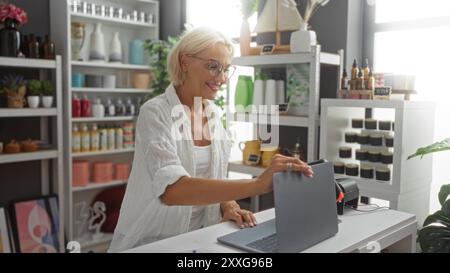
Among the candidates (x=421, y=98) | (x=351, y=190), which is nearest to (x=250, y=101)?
(x=421, y=98)

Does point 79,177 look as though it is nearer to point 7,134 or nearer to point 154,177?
point 7,134

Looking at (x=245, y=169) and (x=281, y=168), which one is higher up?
(x=281, y=168)

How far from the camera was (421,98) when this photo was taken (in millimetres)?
2566

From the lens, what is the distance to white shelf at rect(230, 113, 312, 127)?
2.50 metres

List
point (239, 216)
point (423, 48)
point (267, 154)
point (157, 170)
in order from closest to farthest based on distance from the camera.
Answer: point (157, 170) < point (239, 216) < point (423, 48) < point (267, 154)

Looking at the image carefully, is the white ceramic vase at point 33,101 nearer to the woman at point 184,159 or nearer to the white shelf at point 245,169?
the white shelf at point 245,169

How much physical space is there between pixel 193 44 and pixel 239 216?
0.62 meters

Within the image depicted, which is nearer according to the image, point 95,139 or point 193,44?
point 193,44

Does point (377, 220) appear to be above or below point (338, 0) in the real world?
below

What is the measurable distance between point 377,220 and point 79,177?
261 cm

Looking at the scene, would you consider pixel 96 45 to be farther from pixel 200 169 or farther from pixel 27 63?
pixel 200 169

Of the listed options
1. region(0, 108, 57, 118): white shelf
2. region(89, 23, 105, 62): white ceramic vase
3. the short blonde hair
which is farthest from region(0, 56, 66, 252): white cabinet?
→ the short blonde hair

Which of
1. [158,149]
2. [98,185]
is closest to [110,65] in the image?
[98,185]

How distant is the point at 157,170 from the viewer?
137 cm
